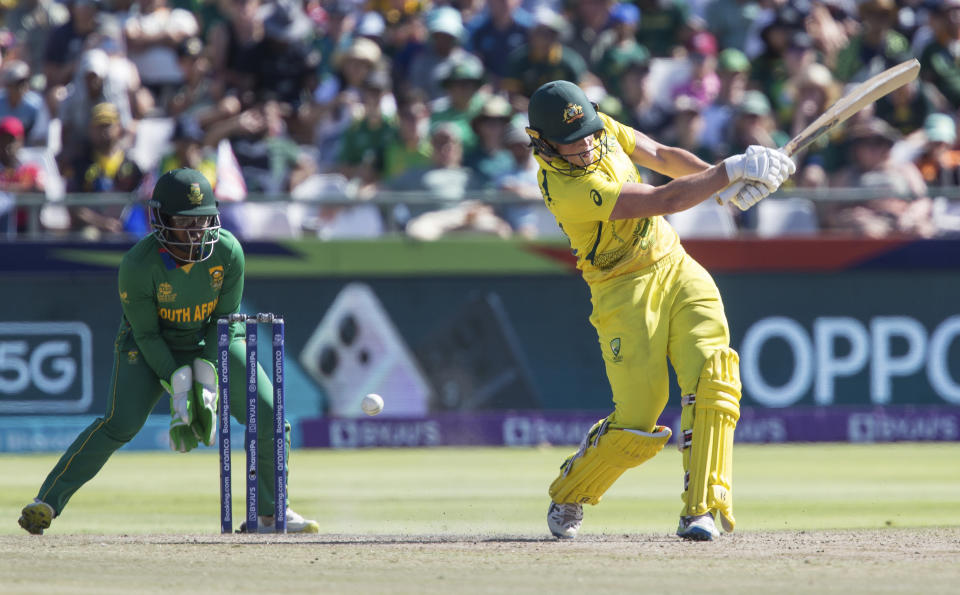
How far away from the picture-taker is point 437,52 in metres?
15.4

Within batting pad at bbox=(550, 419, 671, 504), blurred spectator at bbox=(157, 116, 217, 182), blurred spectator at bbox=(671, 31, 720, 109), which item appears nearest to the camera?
batting pad at bbox=(550, 419, 671, 504)

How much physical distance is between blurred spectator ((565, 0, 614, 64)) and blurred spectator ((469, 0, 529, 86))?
0.56 metres

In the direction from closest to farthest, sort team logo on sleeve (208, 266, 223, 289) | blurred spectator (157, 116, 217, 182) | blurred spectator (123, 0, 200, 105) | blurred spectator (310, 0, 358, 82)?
1. team logo on sleeve (208, 266, 223, 289)
2. blurred spectator (157, 116, 217, 182)
3. blurred spectator (123, 0, 200, 105)
4. blurred spectator (310, 0, 358, 82)

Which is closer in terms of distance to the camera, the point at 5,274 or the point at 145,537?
the point at 145,537

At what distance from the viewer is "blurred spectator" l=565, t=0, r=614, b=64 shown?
51.0ft

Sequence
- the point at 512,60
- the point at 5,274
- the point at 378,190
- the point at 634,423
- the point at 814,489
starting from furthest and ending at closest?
1. the point at 512,60
2. the point at 378,190
3. the point at 5,274
4. the point at 814,489
5. the point at 634,423

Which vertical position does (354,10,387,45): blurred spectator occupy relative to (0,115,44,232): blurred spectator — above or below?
above

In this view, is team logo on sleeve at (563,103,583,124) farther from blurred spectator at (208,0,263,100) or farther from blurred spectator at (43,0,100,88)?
blurred spectator at (43,0,100,88)

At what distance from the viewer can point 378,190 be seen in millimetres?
13906

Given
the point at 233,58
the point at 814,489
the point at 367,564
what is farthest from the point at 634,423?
the point at 233,58

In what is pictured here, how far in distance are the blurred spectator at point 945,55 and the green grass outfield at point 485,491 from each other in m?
3.87

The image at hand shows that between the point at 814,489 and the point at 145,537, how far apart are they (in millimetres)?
4705

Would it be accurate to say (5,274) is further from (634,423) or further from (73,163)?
(634,423)

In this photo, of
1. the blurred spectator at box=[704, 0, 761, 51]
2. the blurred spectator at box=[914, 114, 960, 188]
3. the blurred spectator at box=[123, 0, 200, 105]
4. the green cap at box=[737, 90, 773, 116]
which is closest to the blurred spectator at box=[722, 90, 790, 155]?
the green cap at box=[737, 90, 773, 116]
